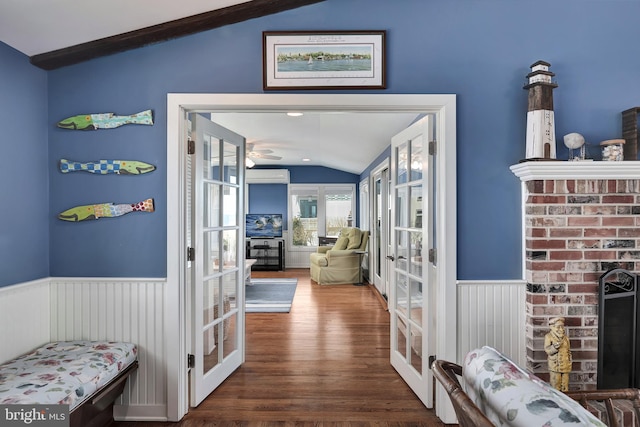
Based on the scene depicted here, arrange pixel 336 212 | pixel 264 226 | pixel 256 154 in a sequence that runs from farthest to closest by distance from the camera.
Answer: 1. pixel 336 212
2. pixel 264 226
3. pixel 256 154

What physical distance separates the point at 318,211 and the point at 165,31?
6546 mm

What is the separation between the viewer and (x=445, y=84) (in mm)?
2207

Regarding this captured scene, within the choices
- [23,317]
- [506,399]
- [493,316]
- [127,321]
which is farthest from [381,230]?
[506,399]

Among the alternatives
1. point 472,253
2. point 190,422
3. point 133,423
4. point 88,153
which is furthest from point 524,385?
point 88,153

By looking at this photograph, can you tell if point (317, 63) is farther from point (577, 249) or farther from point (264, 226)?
point (264, 226)

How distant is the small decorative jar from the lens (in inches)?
81.5

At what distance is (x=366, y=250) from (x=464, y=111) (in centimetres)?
498

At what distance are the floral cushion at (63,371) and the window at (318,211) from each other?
255 inches

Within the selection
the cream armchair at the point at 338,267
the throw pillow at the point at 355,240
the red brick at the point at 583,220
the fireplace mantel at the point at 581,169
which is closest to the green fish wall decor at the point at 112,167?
the fireplace mantel at the point at 581,169

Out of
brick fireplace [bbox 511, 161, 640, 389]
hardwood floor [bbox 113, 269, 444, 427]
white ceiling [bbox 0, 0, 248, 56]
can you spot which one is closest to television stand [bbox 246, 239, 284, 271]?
hardwood floor [bbox 113, 269, 444, 427]

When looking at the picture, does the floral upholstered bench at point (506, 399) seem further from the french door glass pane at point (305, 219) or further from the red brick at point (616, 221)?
the french door glass pane at point (305, 219)

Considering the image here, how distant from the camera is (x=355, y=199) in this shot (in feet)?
27.8

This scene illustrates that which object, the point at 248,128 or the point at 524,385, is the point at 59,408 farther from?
the point at 248,128

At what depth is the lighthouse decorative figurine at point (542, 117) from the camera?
80.7 inches
